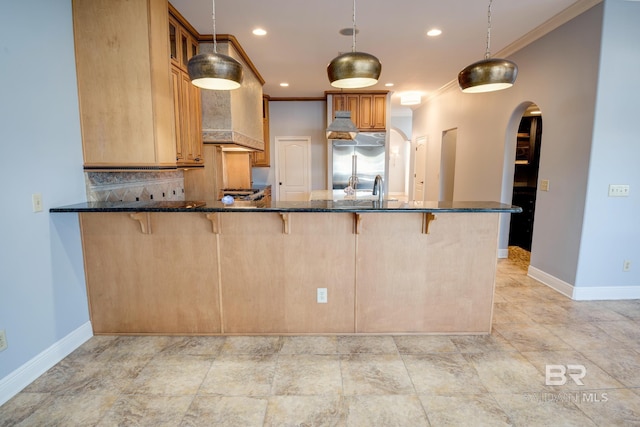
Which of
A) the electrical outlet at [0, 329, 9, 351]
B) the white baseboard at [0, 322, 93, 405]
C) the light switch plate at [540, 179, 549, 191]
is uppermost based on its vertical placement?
the light switch plate at [540, 179, 549, 191]

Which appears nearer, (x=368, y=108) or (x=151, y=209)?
(x=151, y=209)

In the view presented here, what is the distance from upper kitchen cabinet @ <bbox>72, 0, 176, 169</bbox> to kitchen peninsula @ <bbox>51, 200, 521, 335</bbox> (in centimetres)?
44

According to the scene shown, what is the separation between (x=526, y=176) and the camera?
5738mm

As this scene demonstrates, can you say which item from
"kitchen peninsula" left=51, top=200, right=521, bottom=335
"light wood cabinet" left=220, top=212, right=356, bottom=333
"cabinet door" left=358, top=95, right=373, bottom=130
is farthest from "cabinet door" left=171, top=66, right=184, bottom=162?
"cabinet door" left=358, top=95, right=373, bottom=130

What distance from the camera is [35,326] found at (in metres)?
2.08

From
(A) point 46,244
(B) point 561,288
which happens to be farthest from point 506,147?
(A) point 46,244

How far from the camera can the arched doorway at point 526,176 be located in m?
5.40

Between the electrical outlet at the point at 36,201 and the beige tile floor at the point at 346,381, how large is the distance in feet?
3.46

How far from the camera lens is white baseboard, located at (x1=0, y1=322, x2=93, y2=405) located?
1.88 m

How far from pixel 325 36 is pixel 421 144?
15.5 ft

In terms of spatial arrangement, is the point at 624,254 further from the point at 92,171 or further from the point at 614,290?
the point at 92,171

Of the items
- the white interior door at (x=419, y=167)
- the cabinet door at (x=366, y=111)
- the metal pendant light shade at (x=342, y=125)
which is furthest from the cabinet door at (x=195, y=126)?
the white interior door at (x=419, y=167)

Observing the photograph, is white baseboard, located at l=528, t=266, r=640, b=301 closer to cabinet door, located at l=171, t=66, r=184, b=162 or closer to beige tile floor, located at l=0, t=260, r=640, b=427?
beige tile floor, located at l=0, t=260, r=640, b=427

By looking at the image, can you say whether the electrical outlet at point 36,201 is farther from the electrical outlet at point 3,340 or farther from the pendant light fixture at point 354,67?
the pendant light fixture at point 354,67
